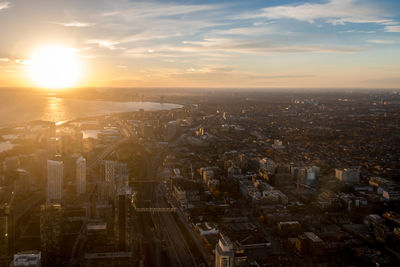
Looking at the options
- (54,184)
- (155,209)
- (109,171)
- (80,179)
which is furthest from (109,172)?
(155,209)

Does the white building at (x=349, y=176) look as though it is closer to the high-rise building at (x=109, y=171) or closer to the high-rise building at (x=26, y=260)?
the high-rise building at (x=109, y=171)

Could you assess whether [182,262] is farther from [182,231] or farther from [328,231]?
[328,231]

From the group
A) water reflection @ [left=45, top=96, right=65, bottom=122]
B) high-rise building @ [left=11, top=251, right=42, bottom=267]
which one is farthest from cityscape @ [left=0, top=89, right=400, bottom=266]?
water reflection @ [left=45, top=96, right=65, bottom=122]

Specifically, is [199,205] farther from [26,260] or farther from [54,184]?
[26,260]

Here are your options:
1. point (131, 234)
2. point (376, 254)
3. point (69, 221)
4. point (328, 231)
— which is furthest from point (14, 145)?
point (376, 254)

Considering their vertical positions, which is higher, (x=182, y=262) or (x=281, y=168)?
(x=281, y=168)

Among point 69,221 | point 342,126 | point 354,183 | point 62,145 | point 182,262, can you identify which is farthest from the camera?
point 342,126

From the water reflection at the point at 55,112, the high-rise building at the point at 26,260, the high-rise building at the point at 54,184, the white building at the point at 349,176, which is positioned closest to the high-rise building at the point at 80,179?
the high-rise building at the point at 54,184

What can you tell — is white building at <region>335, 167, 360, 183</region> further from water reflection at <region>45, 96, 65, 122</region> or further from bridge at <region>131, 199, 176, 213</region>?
water reflection at <region>45, 96, 65, 122</region>

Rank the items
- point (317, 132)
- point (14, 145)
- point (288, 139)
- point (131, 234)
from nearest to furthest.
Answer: point (131, 234) < point (14, 145) < point (288, 139) < point (317, 132)
